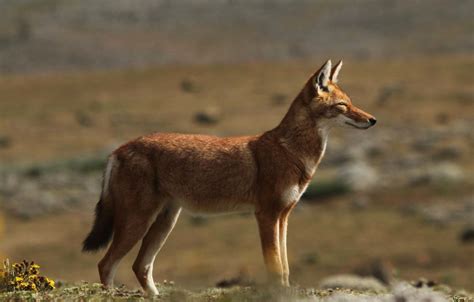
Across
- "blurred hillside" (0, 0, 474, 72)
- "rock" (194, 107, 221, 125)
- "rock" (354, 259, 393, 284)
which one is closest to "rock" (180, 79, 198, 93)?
"blurred hillside" (0, 0, 474, 72)

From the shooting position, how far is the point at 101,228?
14578mm

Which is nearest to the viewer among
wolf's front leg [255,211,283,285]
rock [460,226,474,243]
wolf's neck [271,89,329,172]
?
wolf's front leg [255,211,283,285]

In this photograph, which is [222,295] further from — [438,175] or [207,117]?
[207,117]

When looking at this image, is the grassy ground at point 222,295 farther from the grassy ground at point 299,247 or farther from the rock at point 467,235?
the rock at point 467,235

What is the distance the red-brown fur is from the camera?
1413 cm

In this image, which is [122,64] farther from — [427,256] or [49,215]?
[427,256]

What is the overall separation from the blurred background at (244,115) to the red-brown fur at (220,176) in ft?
3.98

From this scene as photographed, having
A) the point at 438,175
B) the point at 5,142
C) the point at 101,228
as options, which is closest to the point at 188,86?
the point at 5,142

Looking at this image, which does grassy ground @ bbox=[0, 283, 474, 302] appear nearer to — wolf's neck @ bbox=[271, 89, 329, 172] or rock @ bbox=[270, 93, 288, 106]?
wolf's neck @ bbox=[271, 89, 329, 172]

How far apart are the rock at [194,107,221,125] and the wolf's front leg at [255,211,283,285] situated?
60.2m

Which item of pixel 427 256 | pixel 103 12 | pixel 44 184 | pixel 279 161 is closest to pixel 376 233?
pixel 427 256

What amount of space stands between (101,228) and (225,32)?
292 feet

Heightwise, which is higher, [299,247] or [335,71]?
[335,71]

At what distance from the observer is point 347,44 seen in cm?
10081
